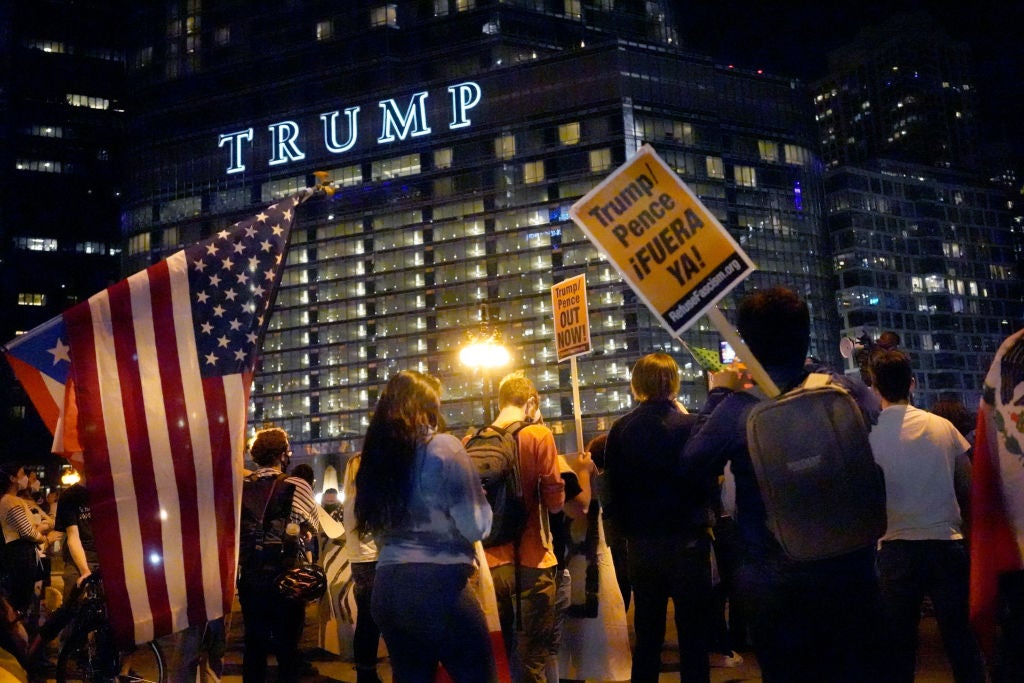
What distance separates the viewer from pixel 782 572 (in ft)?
11.0

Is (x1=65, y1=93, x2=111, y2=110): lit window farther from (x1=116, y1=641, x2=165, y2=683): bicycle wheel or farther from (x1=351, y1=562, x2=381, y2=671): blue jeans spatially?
(x1=351, y1=562, x2=381, y2=671): blue jeans

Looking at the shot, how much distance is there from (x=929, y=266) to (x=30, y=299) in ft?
338

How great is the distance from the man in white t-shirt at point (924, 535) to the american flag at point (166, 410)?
3226mm

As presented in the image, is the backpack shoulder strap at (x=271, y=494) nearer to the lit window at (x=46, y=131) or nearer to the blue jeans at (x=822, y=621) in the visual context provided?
the blue jeans at (x=822, y=621)

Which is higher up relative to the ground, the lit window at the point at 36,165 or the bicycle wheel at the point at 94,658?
the lit window at the point at 36,165

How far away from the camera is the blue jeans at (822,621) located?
327 centimetres

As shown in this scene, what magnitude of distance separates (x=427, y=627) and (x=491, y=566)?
2.02 m

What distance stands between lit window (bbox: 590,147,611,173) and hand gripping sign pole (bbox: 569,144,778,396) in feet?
276

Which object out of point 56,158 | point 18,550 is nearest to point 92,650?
point 18,550

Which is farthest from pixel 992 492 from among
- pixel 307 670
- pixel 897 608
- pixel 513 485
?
pixel 307 670

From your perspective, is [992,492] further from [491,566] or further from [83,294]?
[83,294]

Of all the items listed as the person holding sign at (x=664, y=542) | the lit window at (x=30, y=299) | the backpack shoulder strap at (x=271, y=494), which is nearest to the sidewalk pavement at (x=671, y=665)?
the backpack shoulder strap at (x=271, y=494)

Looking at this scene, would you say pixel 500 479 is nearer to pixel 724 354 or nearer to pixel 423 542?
pixel 423 542

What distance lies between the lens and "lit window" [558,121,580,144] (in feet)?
292
